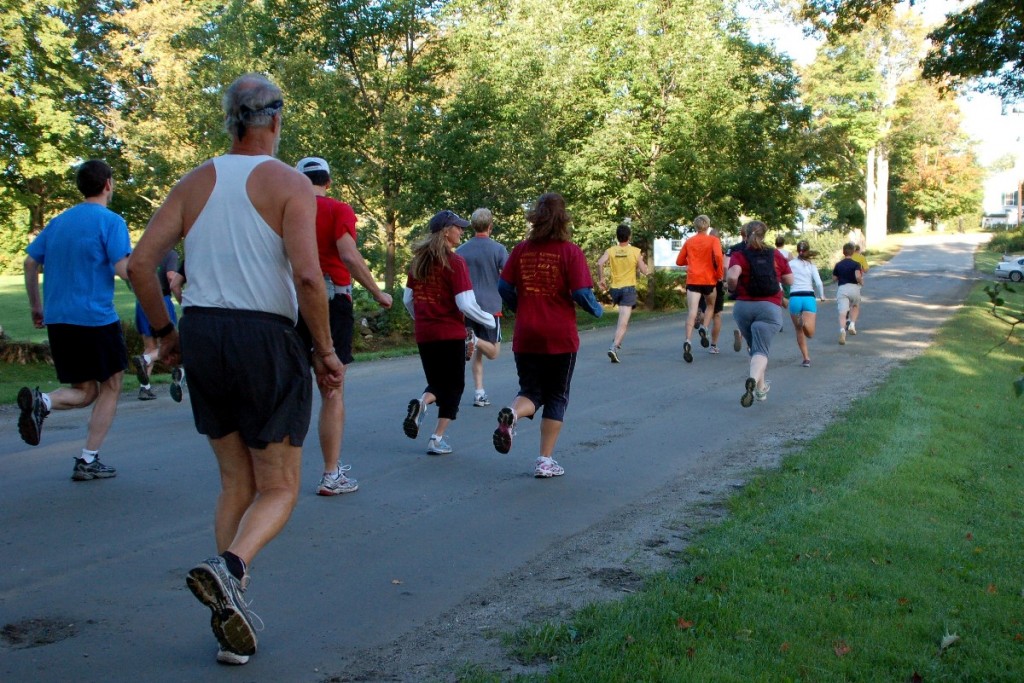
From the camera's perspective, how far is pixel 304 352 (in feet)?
13.6

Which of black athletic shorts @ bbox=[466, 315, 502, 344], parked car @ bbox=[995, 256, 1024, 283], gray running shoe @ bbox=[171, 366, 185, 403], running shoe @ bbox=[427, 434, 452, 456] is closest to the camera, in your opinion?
running shoe @ bbox=[427, 434, 452, 456]

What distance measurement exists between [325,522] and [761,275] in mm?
6453

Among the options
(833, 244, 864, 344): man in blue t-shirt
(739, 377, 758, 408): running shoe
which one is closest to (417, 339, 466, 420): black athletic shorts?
(739, 377, 758, 408): running shoe

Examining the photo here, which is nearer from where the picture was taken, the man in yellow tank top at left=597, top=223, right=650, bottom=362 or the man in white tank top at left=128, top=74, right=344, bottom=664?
the man in white tank top at left=128, top=74, right=344, bottom=664

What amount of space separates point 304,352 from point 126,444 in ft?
17.1

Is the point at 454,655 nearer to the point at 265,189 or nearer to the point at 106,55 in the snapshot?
the point at 265,189

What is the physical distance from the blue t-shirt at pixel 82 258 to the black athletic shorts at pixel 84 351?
6 cm

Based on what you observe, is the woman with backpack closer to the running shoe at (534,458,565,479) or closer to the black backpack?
the black backpack

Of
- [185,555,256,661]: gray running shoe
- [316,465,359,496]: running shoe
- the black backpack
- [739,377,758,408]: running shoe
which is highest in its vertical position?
the black backpack

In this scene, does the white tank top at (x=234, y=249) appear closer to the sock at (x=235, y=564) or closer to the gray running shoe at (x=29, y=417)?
the sock at (x=235, y=564)

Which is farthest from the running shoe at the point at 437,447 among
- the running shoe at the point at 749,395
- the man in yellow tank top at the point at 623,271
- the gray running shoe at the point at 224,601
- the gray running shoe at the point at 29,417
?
the man in yellow tank top at the point at 623,271

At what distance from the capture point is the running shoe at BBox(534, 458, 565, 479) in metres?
7.77

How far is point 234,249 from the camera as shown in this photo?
3.97m

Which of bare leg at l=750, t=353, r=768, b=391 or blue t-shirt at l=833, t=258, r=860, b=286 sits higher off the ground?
blue t-shirt at l=833, t=258, r=860, b=286
